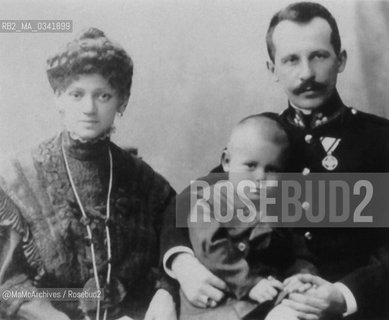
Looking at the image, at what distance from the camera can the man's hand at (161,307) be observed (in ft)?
6.59

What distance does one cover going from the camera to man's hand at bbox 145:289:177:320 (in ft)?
6.59

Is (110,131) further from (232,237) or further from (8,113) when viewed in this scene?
(232,237)

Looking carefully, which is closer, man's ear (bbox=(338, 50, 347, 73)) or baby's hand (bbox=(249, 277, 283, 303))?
baby's hand (bbox=(249, 277, 283, 303))

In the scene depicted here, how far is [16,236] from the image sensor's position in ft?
6.73

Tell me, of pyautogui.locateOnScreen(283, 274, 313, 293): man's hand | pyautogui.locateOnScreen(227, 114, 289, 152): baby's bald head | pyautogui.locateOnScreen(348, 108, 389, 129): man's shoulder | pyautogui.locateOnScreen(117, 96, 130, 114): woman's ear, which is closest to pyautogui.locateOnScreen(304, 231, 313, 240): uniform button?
pyautogui.locateOnScreen(283, 274, 313, 293): man's hand

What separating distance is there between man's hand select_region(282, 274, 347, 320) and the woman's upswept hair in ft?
2.39

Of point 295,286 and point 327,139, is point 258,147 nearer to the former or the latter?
point 327,139

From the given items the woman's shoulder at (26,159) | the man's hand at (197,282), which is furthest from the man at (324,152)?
the woman's shoulder at (26,159)

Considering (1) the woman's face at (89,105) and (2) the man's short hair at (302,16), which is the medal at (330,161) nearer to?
(2) the man's short hair at (302,16)

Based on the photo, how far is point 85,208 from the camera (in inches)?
80.5

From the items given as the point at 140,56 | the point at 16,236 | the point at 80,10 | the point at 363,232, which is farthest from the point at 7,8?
the point at 363,232

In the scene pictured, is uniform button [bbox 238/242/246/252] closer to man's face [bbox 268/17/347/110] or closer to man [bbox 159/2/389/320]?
man [bbox 159/2/389/320]

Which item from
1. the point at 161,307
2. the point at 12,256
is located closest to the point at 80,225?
the point at 12,256

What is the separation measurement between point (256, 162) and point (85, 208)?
0.48 meters
